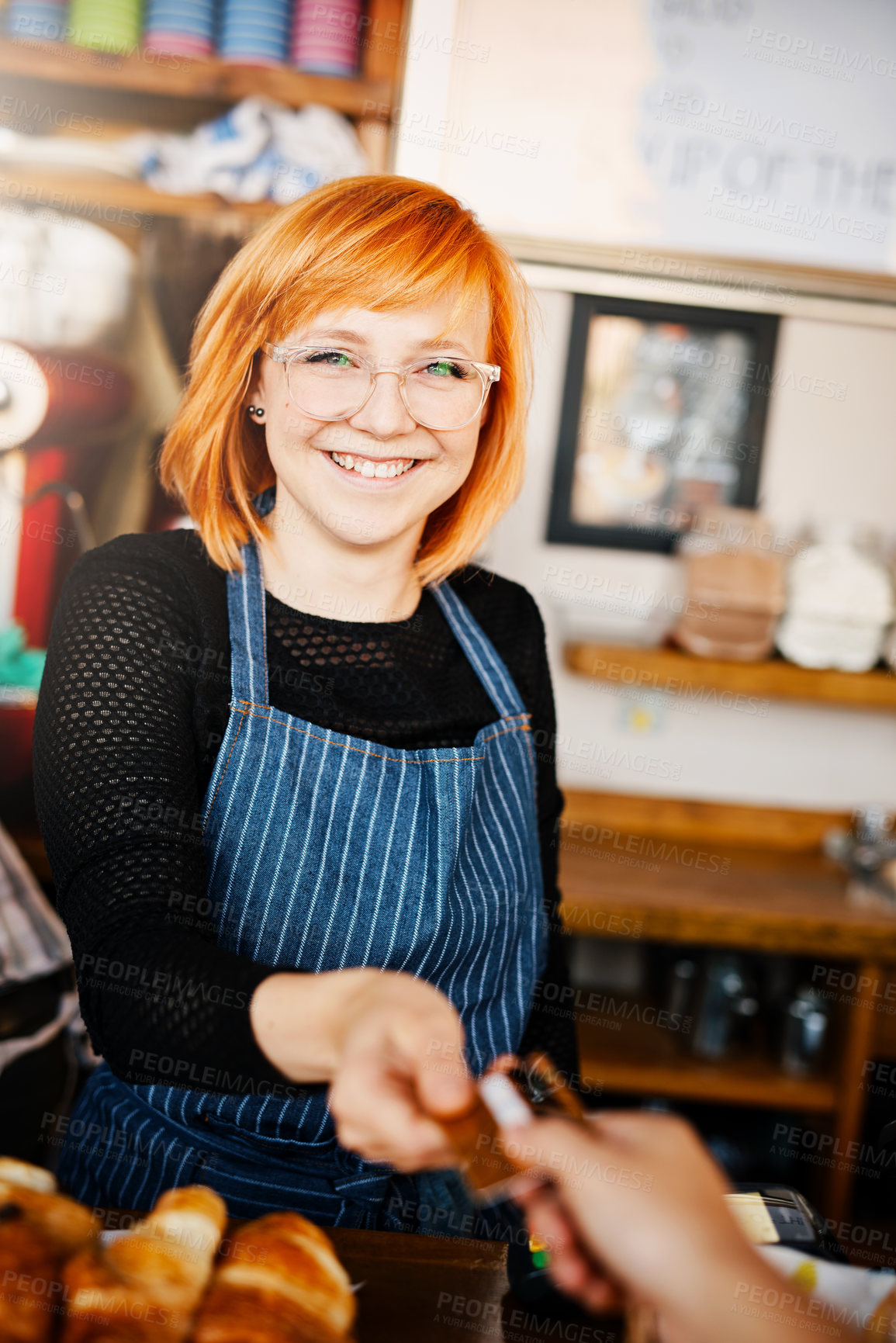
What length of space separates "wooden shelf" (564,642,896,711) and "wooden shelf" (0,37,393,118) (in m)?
1.13

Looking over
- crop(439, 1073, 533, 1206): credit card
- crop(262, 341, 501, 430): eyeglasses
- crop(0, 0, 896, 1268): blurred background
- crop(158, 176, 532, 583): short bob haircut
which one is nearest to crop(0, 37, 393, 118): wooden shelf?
crop(0, 0, 896, 1268): blurred background

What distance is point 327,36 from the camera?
1.97 metres

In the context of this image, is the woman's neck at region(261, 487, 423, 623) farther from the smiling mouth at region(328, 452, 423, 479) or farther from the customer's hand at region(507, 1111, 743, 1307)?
the customer's hand at region(507, 1111, 743, 1307)

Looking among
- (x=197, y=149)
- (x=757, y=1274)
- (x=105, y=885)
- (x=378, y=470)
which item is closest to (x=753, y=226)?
(x=197, y=149)

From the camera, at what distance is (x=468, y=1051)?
3.87ft

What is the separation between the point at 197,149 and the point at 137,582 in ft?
4.16

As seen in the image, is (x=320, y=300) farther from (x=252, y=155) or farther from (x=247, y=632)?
(x=252, y=155)

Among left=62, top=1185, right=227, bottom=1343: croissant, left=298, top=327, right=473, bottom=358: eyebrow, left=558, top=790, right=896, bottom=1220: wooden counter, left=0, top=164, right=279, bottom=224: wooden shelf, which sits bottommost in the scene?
left=558, top=790, right=896, bottom=1220: wooden counter

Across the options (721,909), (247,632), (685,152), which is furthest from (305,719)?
(685,152)

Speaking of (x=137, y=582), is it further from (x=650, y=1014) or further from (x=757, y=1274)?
(x=650, y=1014)

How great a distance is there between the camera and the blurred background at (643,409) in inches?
76.7

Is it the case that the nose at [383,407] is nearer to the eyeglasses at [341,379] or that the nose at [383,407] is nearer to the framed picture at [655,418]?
the eyeglasses at [341,379]

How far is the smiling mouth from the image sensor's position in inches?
44.5

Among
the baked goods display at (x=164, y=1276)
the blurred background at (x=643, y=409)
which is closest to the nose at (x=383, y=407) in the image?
the baked goods display at (x=164, y=1276)
